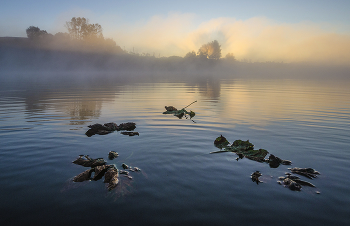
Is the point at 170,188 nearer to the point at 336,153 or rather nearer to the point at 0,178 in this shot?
the point at 0,178

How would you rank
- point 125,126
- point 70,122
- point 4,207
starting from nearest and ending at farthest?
point 4,207
point 125,126
point 70,122

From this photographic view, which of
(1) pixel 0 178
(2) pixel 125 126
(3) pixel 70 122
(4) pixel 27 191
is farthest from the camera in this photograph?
(3) pixel 70 122

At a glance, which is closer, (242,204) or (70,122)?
(242,204)

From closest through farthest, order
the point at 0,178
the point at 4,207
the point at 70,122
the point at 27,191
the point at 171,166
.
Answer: the point at 4,207, the point at 27,191, the point at 0,178, the point at 171,166, the point at 70,122

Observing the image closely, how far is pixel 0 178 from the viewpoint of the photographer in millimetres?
6816

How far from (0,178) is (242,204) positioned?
23.3ft

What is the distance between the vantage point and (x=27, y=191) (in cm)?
613

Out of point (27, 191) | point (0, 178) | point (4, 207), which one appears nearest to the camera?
point (4, 207)

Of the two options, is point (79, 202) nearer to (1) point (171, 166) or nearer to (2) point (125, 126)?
(1) point (171, 166)

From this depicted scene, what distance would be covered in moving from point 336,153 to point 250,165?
413 centimetres

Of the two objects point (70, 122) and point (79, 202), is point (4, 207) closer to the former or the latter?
point (79, 202)

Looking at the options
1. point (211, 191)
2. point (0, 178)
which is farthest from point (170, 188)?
point (0, 178)

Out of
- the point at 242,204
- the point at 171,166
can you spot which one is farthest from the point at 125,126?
the point at 242,204

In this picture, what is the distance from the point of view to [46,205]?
5.49 metres
